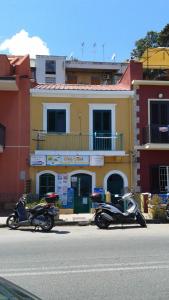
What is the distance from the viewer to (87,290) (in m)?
7.04

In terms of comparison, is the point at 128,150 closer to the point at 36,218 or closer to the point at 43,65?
the point at 36,218

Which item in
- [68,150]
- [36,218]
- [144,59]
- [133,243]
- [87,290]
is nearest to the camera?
[87,290]

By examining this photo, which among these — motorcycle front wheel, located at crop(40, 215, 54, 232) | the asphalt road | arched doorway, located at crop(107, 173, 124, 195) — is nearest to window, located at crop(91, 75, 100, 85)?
arched doorway, located at crop(107, 173, 124, 195)

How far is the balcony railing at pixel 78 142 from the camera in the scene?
26094mm

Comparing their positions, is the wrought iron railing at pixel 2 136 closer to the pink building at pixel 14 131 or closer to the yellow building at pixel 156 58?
the pink building at pixel 14 131

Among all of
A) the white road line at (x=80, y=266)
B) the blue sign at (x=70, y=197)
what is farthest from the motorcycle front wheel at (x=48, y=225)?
the blue sign at (x=70, y=197)

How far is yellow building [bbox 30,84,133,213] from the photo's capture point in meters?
25.8

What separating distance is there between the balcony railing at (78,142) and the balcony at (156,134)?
1.35 metres

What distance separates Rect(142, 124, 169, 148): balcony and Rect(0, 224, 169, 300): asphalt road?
11673mm

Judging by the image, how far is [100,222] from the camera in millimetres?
16938

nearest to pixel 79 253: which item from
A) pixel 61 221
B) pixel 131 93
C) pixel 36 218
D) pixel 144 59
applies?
pixel 36 218

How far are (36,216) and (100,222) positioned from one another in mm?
2248

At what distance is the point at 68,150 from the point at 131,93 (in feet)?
15.4

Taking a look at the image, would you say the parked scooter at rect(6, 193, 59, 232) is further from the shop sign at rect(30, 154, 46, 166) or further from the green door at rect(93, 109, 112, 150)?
the green door at rect(93, 109, 112, 150)
